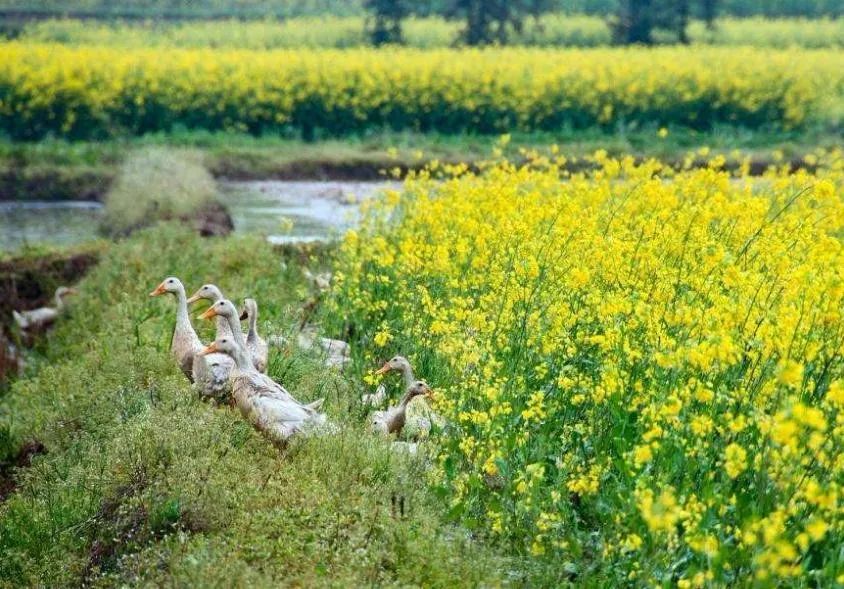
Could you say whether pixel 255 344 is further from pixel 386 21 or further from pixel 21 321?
pixel 386 21

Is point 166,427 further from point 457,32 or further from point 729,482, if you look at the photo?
point 457,32

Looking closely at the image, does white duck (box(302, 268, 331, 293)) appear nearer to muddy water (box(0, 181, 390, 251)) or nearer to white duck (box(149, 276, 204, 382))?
white duck (box(149, 276, 204, 382))

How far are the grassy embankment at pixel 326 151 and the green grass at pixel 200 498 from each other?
9871 mm

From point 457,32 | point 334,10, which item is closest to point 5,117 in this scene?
point 457,32

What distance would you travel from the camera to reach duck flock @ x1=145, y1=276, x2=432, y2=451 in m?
6.31

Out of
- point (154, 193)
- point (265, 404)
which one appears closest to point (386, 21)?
point (154, 193)

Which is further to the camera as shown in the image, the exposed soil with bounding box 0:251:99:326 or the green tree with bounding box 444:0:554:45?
the green tree with bounding box 444:0:554:45

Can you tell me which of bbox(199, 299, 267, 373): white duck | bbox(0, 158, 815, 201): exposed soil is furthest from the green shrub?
bbox(199, 299, 267, 373): white duck

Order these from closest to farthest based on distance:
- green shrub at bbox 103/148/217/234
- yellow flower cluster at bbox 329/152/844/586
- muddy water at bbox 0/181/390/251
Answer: yellow flower cluster at bbox 329/152/844/586 < green shrub at bbox 103/148/217/234 < muddy water at bbox 0/181/390/251

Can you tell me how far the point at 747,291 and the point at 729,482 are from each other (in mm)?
1259

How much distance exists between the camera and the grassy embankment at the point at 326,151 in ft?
56.3

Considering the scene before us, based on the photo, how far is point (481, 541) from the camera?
552 centimetres

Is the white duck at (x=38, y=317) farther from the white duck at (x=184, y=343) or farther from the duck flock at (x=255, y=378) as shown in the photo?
the white duck at (x=184, y=343)

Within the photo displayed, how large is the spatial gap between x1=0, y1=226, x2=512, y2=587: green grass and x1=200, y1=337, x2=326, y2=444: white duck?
9 cm
